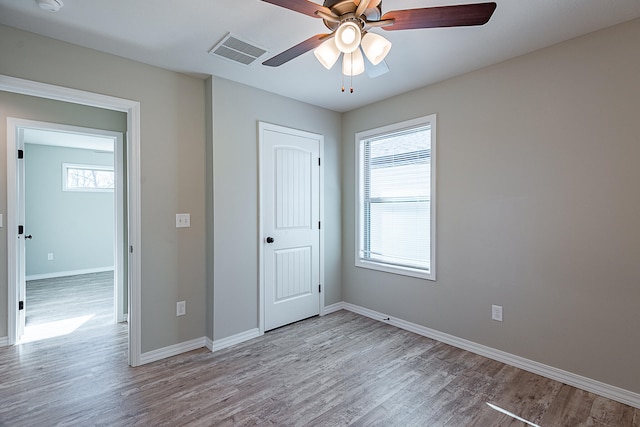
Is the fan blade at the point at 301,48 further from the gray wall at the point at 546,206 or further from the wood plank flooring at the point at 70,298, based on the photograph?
the wood plank flooring at the point at 70,298

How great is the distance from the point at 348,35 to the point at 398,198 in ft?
7.22

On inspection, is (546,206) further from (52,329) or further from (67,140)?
(67,140)

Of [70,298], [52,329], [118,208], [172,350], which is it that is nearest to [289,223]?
[172,350]

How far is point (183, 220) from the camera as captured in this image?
286cm

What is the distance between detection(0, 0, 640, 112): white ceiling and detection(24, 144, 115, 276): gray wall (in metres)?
4.74

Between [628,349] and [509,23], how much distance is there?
2.32 meters

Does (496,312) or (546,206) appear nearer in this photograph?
(546,206)

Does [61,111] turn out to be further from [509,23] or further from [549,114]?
[549,114]

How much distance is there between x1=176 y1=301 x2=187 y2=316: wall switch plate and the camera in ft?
9.34

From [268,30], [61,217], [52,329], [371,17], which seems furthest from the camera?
[61,217]

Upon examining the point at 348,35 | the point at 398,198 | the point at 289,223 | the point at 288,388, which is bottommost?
the point at 288,388

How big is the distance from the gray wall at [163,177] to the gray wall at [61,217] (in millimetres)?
3438

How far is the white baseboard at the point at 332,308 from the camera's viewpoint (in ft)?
12.7

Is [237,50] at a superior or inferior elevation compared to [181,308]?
superior
